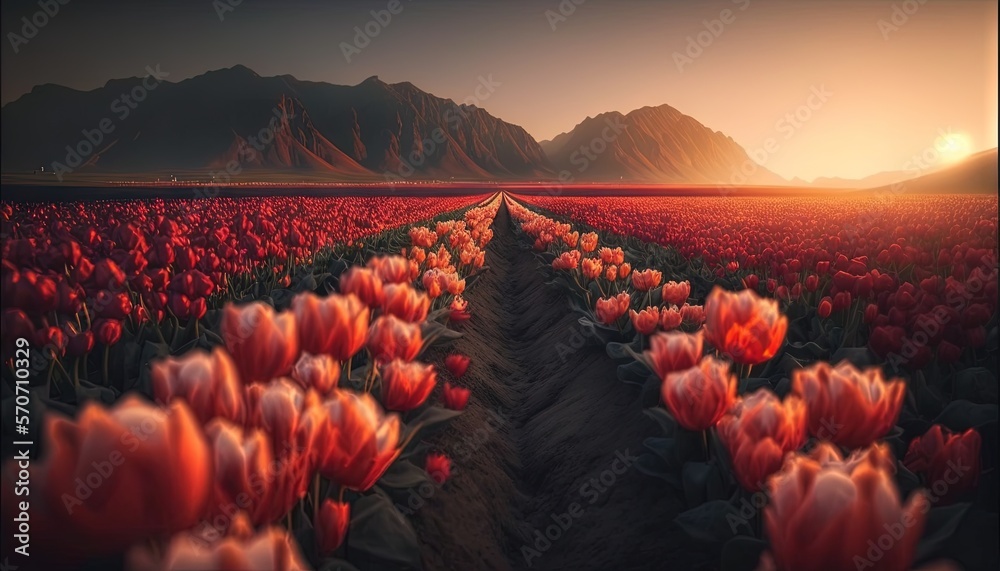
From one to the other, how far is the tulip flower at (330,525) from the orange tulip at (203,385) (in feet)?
1.28

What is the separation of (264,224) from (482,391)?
12.6ft

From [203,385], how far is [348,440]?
0.37 m

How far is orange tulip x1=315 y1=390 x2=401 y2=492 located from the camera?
1356 millimetres

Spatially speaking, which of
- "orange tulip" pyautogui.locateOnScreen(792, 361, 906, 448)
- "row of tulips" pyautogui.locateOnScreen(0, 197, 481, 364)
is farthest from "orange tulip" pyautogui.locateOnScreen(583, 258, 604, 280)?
"orange tulip" pyautogui.locateOnScreen(792, 361, 906, 448)

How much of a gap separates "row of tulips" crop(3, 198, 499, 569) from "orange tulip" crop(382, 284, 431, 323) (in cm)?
45

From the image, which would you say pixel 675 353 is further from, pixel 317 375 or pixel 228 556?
pixel 228 556

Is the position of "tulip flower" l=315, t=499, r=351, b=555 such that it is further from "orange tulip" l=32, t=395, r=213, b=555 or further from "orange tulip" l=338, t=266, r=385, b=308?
"orange tulip" l=338, t=266, r=385, b=308

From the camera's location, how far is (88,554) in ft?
3.14

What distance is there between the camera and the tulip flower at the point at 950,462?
176 centimetres

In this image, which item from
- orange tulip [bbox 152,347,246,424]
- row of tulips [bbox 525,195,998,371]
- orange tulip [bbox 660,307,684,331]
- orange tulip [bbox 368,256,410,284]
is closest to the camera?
orange tulip [bbox 152,347,246,424]

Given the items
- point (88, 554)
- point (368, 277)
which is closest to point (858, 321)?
point (368, 277)

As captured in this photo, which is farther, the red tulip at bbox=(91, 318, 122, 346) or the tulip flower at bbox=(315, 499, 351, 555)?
the red tulip at bbox=(91, 318, 122, 346)

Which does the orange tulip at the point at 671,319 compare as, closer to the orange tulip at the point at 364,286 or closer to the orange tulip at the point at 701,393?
the orange tulip at the point at 701,393

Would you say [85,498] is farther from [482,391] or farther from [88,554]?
[482,391]
